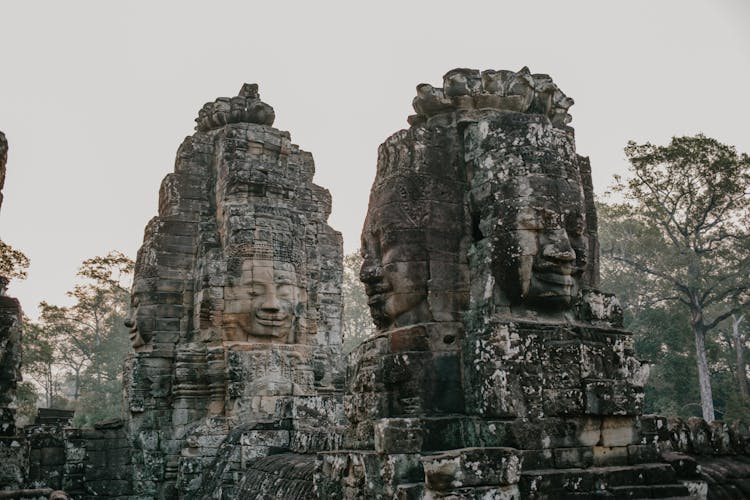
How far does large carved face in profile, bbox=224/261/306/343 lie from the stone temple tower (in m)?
0.02

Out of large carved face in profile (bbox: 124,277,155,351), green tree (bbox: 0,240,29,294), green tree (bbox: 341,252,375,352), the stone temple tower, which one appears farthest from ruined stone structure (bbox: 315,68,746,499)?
green tree (bbox: 341,252,375,352)

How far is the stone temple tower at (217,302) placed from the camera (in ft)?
36.6


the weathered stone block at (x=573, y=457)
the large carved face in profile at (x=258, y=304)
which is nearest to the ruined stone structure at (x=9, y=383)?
the large carved face in profile at (x=258, y=304)

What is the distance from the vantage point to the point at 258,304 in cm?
1153

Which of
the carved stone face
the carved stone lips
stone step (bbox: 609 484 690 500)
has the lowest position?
stone step (bbox: 609 484 690 500)

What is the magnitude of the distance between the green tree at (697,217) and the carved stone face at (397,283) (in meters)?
19.9

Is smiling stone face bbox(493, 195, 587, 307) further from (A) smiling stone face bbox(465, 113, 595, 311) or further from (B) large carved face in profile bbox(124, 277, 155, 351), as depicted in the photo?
(B) large carved face in profile bbox(124, 277, 155, 351)

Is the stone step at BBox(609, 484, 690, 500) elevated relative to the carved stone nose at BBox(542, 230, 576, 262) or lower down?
lower down

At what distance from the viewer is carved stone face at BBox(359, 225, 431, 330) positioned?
5969mm

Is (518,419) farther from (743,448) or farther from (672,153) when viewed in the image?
(672,153)

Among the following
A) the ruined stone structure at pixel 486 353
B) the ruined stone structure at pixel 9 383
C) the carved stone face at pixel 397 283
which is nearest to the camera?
the ruined stone structure at pixel 486 353

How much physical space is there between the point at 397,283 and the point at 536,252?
1145 mm

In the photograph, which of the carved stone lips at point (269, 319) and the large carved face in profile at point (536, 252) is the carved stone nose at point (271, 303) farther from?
the large carved face in profile at point (536, 252)

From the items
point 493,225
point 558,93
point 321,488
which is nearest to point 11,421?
point 321,488
